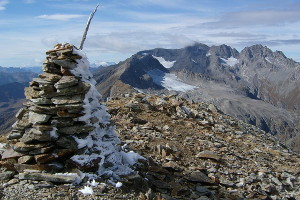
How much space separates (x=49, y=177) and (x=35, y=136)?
7.42ft

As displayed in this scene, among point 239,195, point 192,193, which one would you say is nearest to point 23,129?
point 192,193

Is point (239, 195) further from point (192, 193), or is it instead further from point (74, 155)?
point (74, 155)

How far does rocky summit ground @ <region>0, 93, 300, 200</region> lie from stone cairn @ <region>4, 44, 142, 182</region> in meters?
0.90

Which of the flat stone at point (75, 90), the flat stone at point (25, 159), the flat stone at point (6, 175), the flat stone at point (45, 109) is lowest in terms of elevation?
the flat stone at point (6, 175)

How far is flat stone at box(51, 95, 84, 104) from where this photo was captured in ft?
56.1

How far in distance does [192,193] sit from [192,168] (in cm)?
393

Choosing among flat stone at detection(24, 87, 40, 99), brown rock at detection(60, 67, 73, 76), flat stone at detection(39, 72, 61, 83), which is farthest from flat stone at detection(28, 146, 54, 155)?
brown rock at detection(60, 67, 73, 76)

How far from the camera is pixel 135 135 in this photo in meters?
26.0

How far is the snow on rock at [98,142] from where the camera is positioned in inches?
653

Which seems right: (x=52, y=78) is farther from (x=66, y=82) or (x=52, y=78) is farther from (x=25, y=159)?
(x=25, y=159)

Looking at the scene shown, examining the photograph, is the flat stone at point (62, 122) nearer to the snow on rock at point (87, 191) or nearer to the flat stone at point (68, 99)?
the flat stone at point (68, 99)

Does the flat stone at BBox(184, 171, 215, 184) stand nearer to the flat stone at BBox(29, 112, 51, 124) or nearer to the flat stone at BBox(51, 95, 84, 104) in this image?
the flat stone at BBox(51, 95, 84, 104)

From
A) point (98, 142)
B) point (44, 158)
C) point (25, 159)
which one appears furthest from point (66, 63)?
point (25, 159)

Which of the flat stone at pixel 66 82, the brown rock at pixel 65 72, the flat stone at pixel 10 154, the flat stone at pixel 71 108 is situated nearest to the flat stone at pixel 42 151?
the flat stone at pixel 10 154
